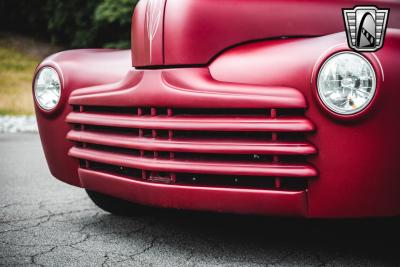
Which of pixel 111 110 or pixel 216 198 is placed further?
pixel 111 110

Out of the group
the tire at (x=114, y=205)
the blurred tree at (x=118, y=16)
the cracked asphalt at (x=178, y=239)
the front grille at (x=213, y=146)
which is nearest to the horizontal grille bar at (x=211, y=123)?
the front grille at (x=213, y=146)

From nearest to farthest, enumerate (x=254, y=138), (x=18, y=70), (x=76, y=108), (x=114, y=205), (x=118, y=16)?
(x=254, y=138) → (x=76, y=108) → (x=114, y=205) → (x=118, y=16) → (x=18, y=70)

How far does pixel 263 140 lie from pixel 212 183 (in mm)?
301

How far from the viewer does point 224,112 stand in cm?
211

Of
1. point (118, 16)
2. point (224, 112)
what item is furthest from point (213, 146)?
point (118, 16)

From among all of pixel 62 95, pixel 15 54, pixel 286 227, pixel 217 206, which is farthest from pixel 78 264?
pixel 15 54

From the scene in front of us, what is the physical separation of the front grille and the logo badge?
347mm

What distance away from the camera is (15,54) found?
69.5 ft

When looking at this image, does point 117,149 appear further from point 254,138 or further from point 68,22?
point 68,22

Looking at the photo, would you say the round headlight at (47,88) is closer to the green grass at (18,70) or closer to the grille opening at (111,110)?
the grille opening at (111,110)

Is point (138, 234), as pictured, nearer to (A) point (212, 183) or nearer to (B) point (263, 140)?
(A) point (212, 183)

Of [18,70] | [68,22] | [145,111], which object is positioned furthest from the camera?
[68,22]

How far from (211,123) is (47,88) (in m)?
1.06

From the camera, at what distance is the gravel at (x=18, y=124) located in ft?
26.6
